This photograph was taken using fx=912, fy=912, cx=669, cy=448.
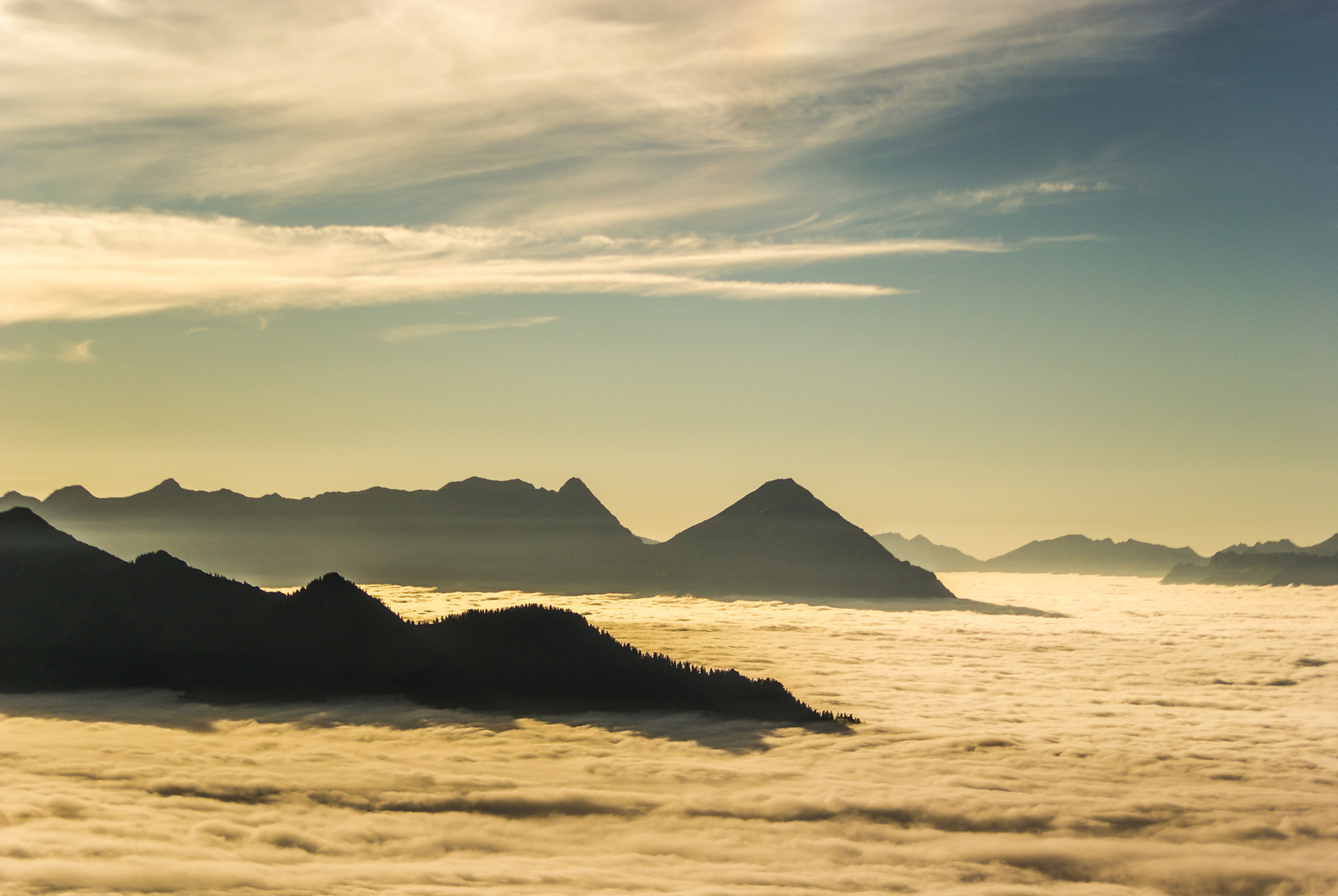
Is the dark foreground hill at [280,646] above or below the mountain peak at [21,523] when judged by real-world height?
below

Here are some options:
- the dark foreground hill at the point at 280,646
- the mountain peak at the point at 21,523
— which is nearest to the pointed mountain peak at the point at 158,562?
the dark foreground hill at the point at 280,646

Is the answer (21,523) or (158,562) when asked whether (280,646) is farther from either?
(21,523)

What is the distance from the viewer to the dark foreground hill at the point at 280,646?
8938 centimetres

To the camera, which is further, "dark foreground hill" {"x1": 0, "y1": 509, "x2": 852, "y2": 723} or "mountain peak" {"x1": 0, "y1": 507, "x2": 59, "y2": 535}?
"mountain peak" {"x1": 0, "y1": 507, "x2": 59, "y2": 535}

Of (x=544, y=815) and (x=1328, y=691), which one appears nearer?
(x=544, y=815)

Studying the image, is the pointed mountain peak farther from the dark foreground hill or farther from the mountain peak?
the mountain peak

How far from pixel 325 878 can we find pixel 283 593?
7265 centimetres

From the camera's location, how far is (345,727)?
246 feet

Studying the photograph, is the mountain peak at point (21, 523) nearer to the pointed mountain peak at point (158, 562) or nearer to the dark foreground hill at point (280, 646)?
the dark foreground hill at point (280, 646)

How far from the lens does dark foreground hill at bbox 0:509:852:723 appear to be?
89.4 meters

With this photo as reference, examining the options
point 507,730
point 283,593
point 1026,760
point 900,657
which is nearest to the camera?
point 1026,760

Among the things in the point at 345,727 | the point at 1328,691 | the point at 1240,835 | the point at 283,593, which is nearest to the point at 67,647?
the point at 283,593

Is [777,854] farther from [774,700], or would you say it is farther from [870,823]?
[774,700]

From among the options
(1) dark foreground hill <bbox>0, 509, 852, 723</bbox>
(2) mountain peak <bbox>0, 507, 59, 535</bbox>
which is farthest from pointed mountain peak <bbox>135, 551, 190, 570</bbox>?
(2) mountain peak <bbox>0, 507, 59, 535</bbox>
